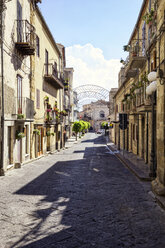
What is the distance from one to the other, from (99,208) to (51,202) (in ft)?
4.34

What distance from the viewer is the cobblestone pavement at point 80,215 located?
432cm

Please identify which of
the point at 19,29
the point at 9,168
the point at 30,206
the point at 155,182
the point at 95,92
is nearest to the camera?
the point at 30,206

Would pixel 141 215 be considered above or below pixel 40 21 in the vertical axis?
below

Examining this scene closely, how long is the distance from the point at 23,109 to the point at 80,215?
8.96 meters

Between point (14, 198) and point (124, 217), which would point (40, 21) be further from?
point (124, 217)

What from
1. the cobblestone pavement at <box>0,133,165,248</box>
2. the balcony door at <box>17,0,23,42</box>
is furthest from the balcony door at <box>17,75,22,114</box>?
the cobblestone pavement at <box>0,133,165,248</box>

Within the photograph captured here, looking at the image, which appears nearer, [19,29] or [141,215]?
[141,215]

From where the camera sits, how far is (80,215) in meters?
5.52

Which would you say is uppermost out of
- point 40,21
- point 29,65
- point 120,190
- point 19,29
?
point 40,21

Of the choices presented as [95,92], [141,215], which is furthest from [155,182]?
[95,92]

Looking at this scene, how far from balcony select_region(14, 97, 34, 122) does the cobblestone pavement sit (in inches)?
169

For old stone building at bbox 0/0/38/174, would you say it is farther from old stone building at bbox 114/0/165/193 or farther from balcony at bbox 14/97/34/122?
old stone building at bbox 114/0/165/193

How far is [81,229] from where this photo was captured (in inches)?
187

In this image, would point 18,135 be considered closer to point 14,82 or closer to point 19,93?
point 19,93
